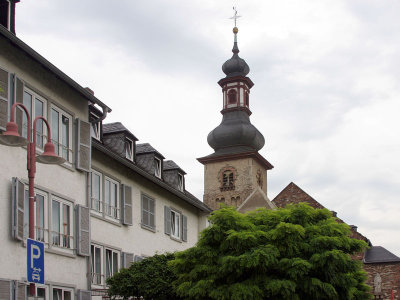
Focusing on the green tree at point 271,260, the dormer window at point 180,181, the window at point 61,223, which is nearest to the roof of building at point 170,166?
the dormer window at point 180,181

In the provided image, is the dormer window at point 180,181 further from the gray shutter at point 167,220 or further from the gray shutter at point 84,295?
the gray shutter at point 84,295

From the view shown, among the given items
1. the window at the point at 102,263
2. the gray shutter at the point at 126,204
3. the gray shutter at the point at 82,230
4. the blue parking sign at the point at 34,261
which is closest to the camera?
the blue parking sign at the point at 34,261

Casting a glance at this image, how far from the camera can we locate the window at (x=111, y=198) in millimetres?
26906

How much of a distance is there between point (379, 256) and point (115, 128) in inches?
1371

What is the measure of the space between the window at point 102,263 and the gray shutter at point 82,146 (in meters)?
3.58

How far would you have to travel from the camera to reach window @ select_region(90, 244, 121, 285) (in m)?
25.5

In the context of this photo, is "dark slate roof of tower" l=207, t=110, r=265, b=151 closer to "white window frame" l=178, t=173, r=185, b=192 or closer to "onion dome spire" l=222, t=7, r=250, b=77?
"onion dome spire" l=222, t=7, r=250, b=77

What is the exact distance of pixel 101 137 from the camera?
2800 cm

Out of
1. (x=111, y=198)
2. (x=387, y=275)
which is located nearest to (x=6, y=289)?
(x=111, y=198)

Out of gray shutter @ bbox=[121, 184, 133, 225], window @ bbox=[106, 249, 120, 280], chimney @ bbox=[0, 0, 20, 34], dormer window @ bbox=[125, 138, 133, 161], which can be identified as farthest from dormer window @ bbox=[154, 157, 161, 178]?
chimney @ bbox=[0, 0, 20, 34]

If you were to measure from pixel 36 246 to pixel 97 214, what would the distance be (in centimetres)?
1247

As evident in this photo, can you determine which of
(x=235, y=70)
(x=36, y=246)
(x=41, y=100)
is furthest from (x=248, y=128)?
(x=36, y=246)

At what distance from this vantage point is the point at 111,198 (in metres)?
27.4

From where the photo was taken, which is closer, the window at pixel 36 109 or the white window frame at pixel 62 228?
the window at pixel 36 109
